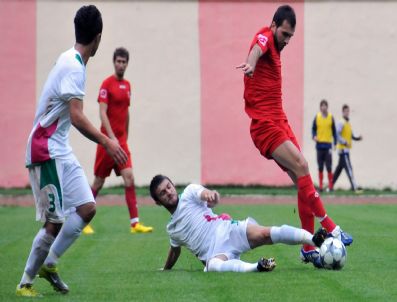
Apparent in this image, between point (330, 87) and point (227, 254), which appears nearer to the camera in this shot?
point (227, 254)

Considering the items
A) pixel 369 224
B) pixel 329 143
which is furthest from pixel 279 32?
pixel 329 143

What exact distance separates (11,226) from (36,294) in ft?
28.5

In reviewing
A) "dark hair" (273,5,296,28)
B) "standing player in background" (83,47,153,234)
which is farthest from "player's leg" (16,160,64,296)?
"standing player in background" (83,47,153,234)

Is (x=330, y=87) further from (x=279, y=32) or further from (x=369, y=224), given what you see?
(x=279, y=32)

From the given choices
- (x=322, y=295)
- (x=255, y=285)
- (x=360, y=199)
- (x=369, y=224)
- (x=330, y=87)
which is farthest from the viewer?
(x=330, y=87)

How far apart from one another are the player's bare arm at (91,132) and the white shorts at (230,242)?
2.20m

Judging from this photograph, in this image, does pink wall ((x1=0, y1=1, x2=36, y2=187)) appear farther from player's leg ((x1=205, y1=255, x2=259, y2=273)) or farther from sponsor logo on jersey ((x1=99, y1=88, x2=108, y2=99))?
player's leg ((x1=205, y1=255, x2=259, y2=273))

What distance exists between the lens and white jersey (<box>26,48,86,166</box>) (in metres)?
7.51

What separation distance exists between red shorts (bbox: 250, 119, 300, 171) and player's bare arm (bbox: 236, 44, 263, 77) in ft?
2.36

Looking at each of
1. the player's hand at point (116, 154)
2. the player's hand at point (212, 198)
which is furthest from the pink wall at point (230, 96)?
the player's hand at point (116, 154)

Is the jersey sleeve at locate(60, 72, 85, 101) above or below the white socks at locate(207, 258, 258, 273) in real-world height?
above

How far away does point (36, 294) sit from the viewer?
7.71 m

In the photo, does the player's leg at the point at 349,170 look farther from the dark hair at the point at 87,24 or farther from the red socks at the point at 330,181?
the dark hair at the point at 87,24

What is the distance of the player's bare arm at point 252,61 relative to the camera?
9055 millimetres
